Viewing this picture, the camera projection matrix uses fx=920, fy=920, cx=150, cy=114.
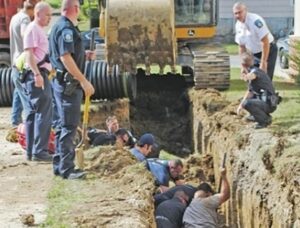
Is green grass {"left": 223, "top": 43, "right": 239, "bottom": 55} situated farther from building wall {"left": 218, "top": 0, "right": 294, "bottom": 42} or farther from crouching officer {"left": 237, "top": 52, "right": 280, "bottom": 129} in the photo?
crouching officer {"left": 237, "top": 52, "right": 280, "bottom": 129}

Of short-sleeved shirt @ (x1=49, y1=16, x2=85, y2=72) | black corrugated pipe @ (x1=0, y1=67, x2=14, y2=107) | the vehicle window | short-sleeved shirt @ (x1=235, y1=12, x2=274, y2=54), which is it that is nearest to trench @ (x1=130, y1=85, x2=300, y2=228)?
short-sleeved shirt @ (x1=235, y1=12, x2=274, y2=54)

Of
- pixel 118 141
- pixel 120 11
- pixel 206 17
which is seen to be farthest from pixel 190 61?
pixel 118 141

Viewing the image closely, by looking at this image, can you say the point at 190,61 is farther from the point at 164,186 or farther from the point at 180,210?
the point at 180,210

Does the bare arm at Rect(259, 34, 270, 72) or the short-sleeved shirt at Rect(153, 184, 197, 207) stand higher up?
the bare arm at Rect(259, 34, 270, 72)

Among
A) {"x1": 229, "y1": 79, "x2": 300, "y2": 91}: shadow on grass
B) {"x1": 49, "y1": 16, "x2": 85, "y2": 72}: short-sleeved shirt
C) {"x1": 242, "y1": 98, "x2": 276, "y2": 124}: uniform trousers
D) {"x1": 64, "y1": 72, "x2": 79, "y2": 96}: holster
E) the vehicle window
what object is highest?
{"x1": 49, "y1": 16, "x2": 85, "y2": 72}: short-sleeved shirt

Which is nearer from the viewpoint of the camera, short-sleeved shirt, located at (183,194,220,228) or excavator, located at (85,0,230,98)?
short-sleeved shirt, located at (183,194,220,228)

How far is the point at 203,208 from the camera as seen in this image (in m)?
10.2

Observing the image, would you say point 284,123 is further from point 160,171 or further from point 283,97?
point 283,97

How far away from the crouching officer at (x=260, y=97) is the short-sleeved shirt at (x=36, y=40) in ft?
10.0

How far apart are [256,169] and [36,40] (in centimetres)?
292

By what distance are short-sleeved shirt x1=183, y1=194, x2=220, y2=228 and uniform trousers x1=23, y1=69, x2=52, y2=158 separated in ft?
6.31

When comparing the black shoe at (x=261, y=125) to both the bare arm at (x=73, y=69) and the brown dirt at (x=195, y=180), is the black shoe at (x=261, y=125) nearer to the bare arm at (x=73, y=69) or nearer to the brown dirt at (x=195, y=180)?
the brown dirt at (x=195, y=180)

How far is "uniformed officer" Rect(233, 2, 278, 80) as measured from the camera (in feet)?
44.9

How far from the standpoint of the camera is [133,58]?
16688 mm
